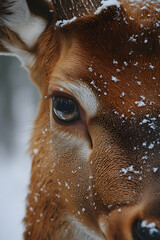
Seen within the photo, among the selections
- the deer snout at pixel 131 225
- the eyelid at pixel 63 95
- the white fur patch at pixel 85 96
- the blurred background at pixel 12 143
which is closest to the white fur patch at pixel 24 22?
the eyelid at pixel 63 95

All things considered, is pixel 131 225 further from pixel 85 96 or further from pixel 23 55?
pixel 23 55

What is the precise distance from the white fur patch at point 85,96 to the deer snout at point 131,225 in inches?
27.9

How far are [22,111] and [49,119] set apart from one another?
1420cm

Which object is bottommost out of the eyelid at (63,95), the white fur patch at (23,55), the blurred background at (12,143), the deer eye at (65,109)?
the blurred background at (12,143)

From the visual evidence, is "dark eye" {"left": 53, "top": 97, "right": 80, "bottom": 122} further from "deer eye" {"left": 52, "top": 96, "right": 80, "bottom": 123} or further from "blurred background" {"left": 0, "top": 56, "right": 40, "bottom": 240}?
"blurred background" {"left": 0, "top": 56, "right": 40, "bottom": 240}

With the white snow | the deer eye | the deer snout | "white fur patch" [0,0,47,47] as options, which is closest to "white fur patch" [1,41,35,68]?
"white fur patch" [0,0,47,47]

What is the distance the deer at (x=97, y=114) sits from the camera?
6.66 ft

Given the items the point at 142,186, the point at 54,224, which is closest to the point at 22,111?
the point at 54,224

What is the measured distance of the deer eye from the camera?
2463 millimetres

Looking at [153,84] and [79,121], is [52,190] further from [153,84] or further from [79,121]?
[153,84]

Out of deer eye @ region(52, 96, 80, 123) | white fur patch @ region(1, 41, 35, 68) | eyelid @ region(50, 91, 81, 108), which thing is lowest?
deer eye @ region(52, 96, 80, 123)

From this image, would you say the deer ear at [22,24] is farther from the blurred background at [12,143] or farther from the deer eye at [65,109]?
the blurred background at [12,143]

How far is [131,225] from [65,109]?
1.01 metres

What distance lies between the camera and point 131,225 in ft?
6.31
